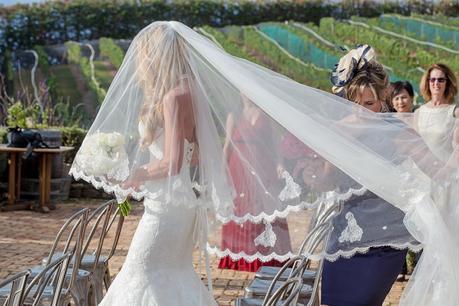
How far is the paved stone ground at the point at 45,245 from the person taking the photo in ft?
21.8

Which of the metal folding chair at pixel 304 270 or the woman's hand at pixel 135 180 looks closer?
the metal folding chair at pixel 304 270

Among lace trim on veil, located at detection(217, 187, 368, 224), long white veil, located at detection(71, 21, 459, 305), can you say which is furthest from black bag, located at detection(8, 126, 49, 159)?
lace trim on veil, located at detection(217, 187, 368, 224)

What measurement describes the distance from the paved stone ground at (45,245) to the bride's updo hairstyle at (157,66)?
2536 millimetres

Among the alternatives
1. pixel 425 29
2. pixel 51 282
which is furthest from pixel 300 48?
pixel 51 282

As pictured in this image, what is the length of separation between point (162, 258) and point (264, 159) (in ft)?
2.44

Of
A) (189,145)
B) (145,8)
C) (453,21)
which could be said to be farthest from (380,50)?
(189,145)

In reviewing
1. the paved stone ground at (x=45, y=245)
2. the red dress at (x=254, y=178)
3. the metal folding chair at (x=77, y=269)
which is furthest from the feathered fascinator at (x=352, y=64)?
the paved stone ground at (x=45, y=245)

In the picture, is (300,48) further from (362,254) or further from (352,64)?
(362,254)

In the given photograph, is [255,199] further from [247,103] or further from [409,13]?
[409,13]

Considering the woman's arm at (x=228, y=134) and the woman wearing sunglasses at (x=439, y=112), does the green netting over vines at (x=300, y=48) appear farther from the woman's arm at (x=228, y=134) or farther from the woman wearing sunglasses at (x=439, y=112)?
the woman's arm at (x=228, y=134)

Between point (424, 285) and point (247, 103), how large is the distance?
104 centimetres

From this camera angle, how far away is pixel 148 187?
3.91 meters

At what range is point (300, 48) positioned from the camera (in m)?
29.4

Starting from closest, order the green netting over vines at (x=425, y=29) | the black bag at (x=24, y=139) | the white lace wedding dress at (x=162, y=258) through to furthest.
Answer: the white lace wedding dress at (x=162, y=258), the black bag at (x=24, y=139), the green netting over vines at (x=425, y=29)
